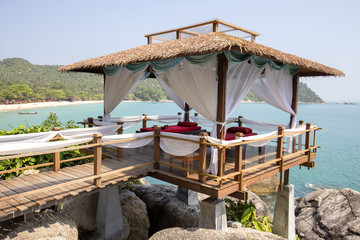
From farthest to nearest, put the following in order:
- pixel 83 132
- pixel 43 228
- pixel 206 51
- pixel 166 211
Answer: pixel 166 211 → pixel 83 132 → pixel 206 51 → pixel 43 228

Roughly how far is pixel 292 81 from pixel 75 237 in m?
6.16

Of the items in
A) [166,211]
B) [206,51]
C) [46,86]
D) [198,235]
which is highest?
[46,86]

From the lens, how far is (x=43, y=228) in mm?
4230

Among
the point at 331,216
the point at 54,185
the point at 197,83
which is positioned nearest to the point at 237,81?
the point at 197,83

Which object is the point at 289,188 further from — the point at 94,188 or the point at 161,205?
the point at 94,188

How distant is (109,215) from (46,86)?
223 ft

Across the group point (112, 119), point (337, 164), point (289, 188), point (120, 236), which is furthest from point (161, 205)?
point (337, 164)

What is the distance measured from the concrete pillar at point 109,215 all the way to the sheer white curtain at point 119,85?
2342mm

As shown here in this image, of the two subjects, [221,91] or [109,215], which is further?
[109,215]

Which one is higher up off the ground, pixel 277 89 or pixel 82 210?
pixel 277 89

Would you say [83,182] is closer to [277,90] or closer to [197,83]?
[197,83]

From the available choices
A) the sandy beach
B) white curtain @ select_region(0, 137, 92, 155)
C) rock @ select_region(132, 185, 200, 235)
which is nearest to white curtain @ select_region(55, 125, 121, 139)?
white curtain @ select_region(0, 137, 92, 155)

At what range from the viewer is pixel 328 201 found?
9055mm

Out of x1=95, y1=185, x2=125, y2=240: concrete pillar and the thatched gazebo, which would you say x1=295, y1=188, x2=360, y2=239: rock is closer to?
the thatched gazebo
